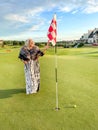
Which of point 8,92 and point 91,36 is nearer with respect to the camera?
point 8,92

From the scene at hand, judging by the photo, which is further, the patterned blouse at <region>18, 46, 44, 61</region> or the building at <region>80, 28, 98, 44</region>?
the building at <region>80, 28, 98, 44</region>

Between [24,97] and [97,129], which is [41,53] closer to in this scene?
[24,97]

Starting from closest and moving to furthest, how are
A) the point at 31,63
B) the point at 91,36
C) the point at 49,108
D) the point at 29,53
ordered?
the point at 49,108 < the point at 29,53 < the point at 31,63 < the point at 91,36

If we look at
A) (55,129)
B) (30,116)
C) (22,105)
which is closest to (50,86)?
(22,105)

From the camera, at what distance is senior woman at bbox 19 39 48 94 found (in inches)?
296

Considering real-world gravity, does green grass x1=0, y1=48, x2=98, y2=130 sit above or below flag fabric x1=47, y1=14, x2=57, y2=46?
below

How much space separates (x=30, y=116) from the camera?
222 inches

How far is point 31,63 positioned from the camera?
766cm

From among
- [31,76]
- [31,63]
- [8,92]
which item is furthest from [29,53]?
[8,92]

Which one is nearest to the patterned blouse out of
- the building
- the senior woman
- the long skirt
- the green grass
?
the senior woman

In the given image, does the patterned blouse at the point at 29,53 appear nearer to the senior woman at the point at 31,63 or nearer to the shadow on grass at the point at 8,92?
the senior woman at the point at 31,63

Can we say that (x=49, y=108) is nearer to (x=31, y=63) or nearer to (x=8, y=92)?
(x=31, y=63)

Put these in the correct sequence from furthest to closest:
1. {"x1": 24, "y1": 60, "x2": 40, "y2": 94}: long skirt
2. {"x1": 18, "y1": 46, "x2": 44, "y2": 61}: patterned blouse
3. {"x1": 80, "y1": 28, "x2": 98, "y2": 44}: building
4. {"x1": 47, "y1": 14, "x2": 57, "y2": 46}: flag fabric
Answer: {"x1": 80, "y1": 28, "x2": 98, "y2": 44}: building < {"x1": 24, "y1": 60, "x2": 40, "y2": 94}: long skirt < {"x1": 18, "y1": 46, "x2": 44, "y2": 61}: patterned blouse < {"x1": 47, "y1": 14, "x2": 57, "y2": 46}: flag fabric

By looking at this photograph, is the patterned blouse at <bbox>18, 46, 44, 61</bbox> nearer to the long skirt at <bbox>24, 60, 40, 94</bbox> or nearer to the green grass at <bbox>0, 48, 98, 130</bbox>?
the long skirt at <bbox>24, 60, 40, 94</bbox>
